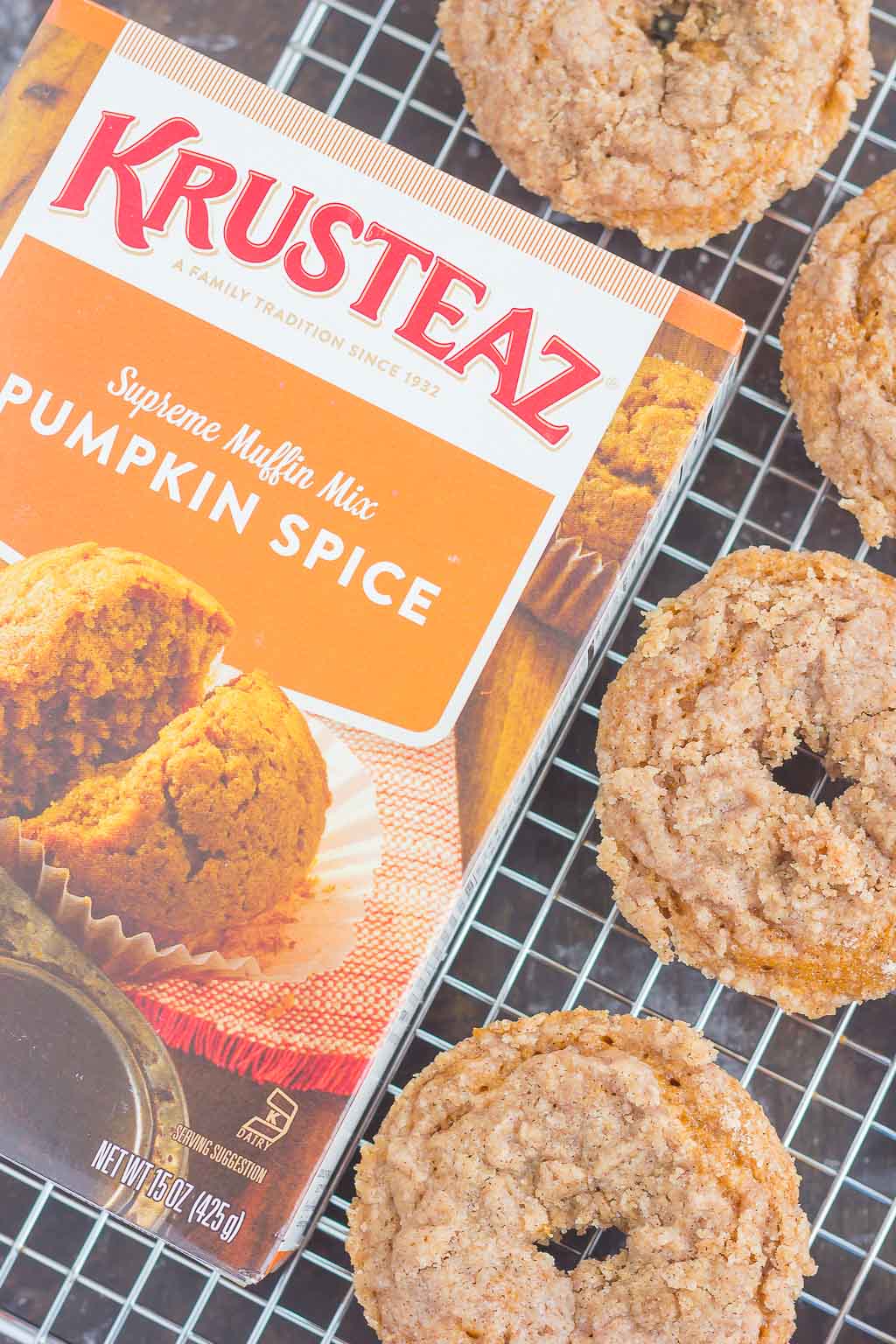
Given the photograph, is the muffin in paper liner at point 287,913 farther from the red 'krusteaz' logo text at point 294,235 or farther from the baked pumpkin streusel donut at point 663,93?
the baked pumpkin streusel donut at point 663,93

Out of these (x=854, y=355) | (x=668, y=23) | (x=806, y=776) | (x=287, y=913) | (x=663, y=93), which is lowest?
(x=287, y=913)

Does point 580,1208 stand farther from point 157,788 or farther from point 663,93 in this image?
point 663,93

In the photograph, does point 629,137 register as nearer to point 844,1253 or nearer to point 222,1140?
point 222,1140

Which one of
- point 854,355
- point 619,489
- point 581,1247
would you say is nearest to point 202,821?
point 619,489

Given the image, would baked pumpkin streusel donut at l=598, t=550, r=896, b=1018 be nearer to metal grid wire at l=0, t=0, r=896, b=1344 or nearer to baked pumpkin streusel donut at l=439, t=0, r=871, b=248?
metal grid wire at l=0, t=0, r=896, b=1344

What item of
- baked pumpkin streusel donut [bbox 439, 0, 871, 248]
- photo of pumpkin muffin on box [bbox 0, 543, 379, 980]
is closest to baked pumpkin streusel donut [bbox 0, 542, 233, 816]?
photo of pumpkin muffin on box [bbox 0, 543, 379, 980]

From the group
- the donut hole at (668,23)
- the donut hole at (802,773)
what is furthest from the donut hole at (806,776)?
the donut hole at (668,23)

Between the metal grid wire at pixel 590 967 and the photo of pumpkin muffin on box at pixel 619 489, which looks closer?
the photo of pumpkin muffin on box at pixel 619 489
